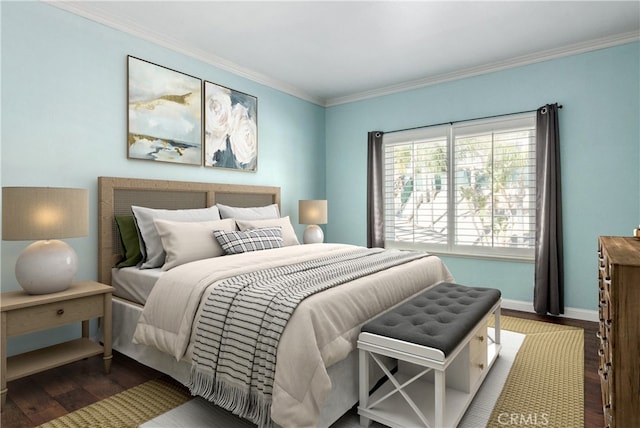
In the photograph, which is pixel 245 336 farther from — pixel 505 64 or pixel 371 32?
pixel 505 64

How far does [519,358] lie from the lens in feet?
8.57

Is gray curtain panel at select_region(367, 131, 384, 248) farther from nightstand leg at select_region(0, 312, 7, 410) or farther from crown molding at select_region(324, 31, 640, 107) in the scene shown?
nightstand leg at select_region(0, 312, 7, 410)

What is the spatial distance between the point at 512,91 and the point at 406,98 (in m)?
1.20

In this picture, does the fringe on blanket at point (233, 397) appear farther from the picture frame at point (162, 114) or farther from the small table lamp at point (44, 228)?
the picture frame at point (162, 114)

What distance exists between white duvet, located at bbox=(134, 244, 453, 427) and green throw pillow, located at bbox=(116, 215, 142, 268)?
795mm

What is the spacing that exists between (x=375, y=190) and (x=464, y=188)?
3.61 feet

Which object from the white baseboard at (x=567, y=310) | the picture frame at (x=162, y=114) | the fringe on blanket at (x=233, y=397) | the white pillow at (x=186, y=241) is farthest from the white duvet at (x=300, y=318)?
the white baseboard at (x=567, y=310)

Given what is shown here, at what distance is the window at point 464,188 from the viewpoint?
3.83 m

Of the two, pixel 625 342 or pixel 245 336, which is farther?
pixel 245 336

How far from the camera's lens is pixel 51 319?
2.17 metres

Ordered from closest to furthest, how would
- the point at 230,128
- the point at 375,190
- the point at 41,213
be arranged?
the point at 41,213
the point at 230,128
the point at 375,190

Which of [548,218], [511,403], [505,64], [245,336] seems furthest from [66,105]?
[548,218]

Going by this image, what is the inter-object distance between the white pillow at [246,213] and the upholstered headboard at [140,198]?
0.80 ft

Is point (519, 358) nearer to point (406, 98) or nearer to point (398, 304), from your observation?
point (398, 304)
